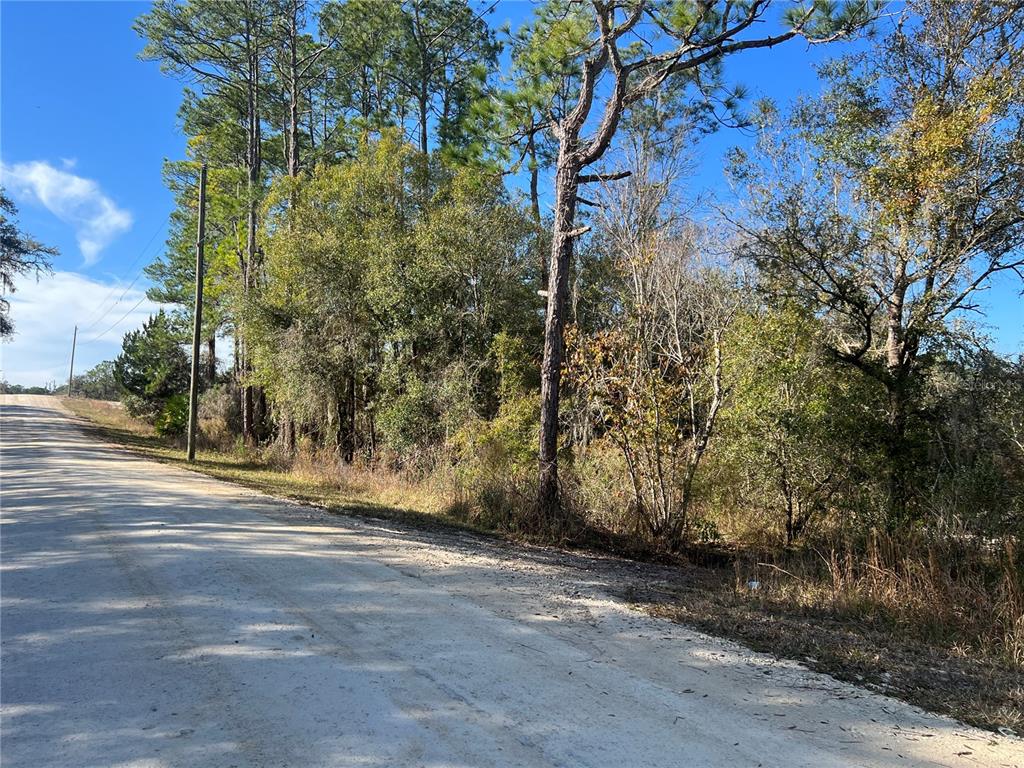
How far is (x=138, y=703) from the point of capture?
3.38 m

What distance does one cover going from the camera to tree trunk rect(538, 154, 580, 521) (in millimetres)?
10350

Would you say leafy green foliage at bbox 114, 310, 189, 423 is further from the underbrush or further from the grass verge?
the underbrush

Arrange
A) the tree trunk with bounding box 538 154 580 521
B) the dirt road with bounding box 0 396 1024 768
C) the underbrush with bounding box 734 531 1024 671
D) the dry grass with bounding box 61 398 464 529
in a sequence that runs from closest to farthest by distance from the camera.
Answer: the dirt road with bounding box 0 396 1024 768 < the underbrush with bounding box 734 531 1024 671 < the tree trunk with bounding box 538 154 580 521 < the dry grass with bounding box 61 398 464 529

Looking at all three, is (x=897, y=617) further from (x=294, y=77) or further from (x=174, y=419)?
(x=174, y=419)

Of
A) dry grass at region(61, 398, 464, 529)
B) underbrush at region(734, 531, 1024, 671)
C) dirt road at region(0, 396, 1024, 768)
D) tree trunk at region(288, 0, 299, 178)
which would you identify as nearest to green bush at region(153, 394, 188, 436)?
dry grass at region(61, 398, 464, 529)

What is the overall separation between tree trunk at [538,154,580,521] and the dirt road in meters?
3.68

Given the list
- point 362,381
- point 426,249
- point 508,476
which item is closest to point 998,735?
point 508,476

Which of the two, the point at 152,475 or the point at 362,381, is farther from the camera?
the point at 362,381

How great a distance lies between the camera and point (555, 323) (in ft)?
34.5

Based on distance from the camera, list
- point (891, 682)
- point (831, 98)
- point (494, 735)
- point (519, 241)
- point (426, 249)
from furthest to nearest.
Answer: point (519, 241) < point (426, 249) < point (831, 98) < point (891, 682) < point (494, 735)

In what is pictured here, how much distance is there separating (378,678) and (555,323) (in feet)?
24.5

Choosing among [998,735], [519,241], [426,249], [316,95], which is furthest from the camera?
[316,95]

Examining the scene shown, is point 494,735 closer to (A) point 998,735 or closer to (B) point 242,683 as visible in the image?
(B) point 242,683

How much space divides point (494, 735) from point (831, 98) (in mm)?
11713
